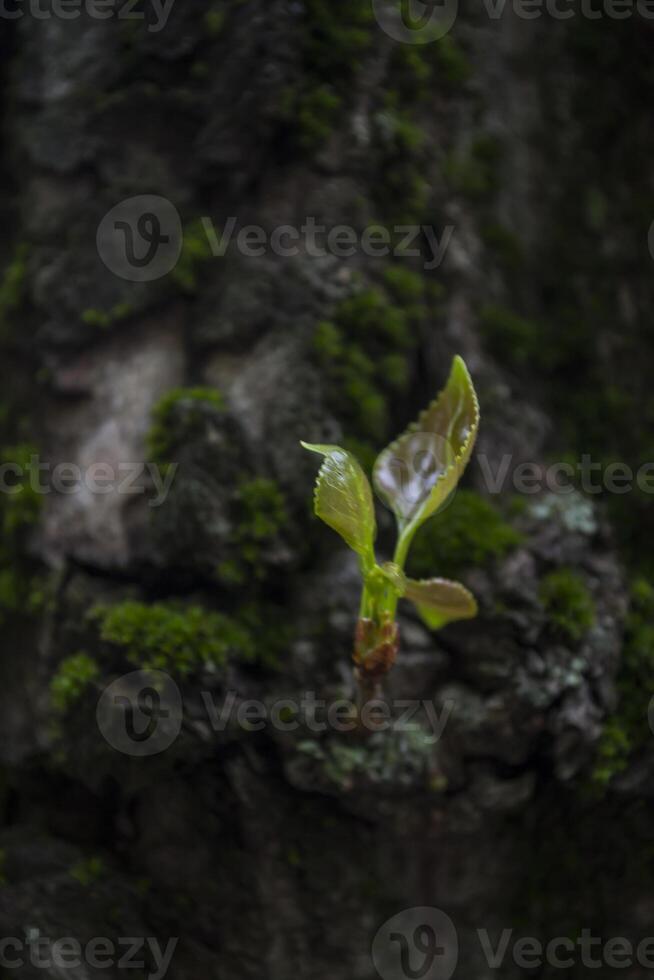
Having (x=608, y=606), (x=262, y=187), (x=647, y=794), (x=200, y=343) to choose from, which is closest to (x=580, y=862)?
(x=647, y=794)

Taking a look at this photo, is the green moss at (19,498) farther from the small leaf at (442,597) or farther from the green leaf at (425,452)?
the small leaf at (442,597)

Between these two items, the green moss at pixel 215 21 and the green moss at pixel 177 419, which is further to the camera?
the green moss at pixel 215 21

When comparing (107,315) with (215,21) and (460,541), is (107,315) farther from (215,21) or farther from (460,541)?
(460,541)

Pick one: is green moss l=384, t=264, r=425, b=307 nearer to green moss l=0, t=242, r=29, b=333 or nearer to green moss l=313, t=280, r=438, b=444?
green moss l=313, t=280, r=438, b=444

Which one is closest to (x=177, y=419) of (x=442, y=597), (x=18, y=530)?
(x=18, y=530)

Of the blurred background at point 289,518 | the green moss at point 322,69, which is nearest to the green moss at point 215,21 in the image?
the blurred background at point 289,518

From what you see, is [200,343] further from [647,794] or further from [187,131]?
[647,794]

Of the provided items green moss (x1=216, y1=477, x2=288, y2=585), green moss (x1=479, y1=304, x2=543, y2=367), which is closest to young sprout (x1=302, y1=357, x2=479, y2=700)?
green moss (x1=216, y1=477, x2=288, y2=585)

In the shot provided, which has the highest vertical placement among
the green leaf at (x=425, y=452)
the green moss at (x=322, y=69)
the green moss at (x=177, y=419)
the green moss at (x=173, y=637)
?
the green moss at (x=322, y=69)
